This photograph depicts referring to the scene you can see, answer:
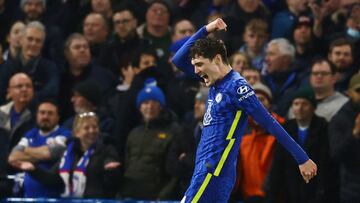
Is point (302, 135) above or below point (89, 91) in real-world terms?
below

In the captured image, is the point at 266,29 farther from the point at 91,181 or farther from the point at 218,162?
the point at 218,162

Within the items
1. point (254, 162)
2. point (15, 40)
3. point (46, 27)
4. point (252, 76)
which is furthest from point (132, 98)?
point (46, 27)

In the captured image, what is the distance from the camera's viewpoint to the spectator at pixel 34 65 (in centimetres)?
1406

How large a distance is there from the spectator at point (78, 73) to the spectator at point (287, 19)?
2213mm

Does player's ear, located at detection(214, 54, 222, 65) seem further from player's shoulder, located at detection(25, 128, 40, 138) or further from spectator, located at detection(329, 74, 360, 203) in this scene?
player's shoulder, located at detection(25, 128, 40, 138)

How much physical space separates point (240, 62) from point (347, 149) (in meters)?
2.45

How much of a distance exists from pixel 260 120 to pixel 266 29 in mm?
5624

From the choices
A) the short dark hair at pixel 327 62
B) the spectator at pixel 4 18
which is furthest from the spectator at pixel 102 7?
the short dark hair at pixel 327 62

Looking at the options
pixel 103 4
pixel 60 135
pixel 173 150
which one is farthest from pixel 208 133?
pixel 103 4

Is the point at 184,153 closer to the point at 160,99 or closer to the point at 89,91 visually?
the point at 160,99

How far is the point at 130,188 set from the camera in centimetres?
1210

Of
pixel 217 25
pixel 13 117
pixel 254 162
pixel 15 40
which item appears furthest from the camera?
pixel 15 40

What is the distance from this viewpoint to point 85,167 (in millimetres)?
12148

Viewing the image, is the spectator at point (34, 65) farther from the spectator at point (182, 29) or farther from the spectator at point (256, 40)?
the spectator at point (256, 40)
